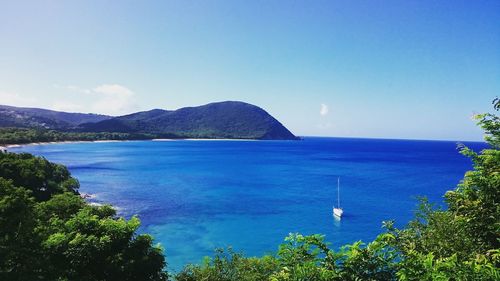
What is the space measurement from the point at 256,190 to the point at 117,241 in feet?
230

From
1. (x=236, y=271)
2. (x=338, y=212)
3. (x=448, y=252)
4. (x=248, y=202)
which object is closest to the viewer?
(x=448, y=252)

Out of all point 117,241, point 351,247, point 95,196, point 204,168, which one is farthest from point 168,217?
point 204,168

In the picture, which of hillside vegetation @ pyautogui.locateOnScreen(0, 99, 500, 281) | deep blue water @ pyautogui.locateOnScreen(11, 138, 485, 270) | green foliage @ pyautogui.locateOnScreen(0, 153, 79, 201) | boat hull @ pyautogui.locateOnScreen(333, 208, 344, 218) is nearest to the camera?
hillside vegetation @ pyautogui.locateOnScreen(0, 99, 500, 281)

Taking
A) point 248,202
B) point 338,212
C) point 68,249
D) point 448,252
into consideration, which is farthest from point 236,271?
point 248,202

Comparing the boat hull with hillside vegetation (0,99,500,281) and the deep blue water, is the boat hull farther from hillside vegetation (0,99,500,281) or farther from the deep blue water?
hillside vegetation (0,99,500,281)

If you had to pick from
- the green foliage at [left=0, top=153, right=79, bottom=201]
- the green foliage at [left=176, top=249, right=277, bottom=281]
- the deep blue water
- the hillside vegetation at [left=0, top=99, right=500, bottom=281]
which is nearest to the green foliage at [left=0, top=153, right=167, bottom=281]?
the hillside vegetation at [left=0, top=99, right=500, bottom=281]

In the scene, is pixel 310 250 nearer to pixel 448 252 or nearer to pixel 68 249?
pixel 448 252

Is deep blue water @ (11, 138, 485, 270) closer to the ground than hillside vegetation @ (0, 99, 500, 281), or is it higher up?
closer to the ground

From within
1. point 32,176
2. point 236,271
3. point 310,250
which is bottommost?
point 236,271

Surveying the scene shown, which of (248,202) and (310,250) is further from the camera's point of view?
(248,202)

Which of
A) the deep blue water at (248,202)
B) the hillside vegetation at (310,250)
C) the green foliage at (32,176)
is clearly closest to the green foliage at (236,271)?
the hillside vegetation at (310,250)

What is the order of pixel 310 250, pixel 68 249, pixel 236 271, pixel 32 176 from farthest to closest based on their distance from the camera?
pixel 32 176, pixel 236 271, pixel 68 249, pixel 310 250

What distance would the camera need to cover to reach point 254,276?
46.3 ft

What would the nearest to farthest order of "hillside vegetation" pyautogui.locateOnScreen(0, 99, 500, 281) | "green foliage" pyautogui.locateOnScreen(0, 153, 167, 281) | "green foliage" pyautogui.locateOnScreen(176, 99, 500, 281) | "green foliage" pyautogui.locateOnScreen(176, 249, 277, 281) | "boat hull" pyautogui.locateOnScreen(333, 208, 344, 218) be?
"green foliage" pyautogui.locateOnScreen(176, 99, 500, 281) < "hillside vegetation" pyautogui.locateOnScreen(0, 99, 500, 281) < "green foliage" pyautogui.locateOnScreen(0, 153, 167, 281) < "green foliage" pyautogui.locateOnScreen(176, 249, 277, 281) < "boat hull" pyautogui.locateOnScreen(333, 208, 344, 218)
